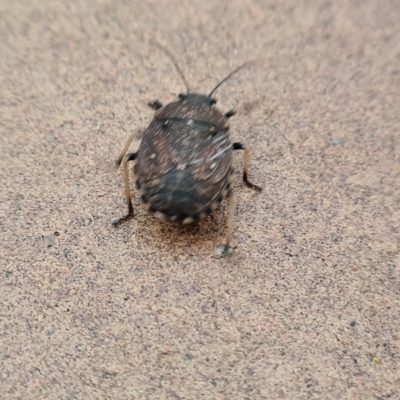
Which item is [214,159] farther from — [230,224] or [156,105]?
[156,105]

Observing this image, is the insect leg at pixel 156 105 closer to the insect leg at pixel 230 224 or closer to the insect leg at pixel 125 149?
the insect leg at pixel 125 149

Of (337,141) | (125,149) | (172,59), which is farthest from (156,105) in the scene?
(337,141)

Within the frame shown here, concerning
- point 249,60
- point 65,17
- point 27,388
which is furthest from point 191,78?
point 27,388

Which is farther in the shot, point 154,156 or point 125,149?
point 125,149

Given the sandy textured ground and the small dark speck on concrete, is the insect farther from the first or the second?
the small dark speck on concrete

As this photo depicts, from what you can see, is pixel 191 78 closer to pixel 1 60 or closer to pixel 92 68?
pixel 92 68

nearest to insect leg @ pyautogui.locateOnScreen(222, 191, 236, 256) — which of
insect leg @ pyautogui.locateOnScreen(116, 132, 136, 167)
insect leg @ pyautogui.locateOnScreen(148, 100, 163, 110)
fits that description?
insect leg @ pyautogui.locateOnScreen(116, 132, 136, 167)

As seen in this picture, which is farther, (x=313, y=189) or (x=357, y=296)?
(x=313, y=189)
